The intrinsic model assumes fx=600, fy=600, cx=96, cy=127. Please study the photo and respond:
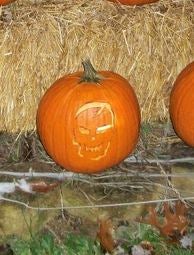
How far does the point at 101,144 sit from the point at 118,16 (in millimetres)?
628

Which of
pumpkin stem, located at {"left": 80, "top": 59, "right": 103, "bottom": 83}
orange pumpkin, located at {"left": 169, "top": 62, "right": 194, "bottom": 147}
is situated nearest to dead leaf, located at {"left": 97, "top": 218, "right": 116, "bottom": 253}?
orange pumpkin, located at {"left": 169, "top": 62, "right": 194, "bottom": 147}

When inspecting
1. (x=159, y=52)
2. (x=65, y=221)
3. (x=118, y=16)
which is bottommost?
(x=65, y=221)

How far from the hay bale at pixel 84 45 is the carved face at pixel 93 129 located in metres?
0.32

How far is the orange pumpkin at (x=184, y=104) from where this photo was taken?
9.80 ft

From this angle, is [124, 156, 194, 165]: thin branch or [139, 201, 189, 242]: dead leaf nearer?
[139, 201, 189, 242]: dead leaf

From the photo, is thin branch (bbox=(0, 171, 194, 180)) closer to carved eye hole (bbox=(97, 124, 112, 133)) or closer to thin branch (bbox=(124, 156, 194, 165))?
thin branch (bbox=(124, 156, 194, 165))

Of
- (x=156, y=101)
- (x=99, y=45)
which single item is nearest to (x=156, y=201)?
(x=156, y=101)

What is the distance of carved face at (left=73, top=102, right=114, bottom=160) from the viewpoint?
9.18ft

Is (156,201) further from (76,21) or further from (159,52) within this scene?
(76,21)

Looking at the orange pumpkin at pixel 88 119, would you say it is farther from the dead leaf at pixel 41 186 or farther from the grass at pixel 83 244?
the grass at pixel 83 244

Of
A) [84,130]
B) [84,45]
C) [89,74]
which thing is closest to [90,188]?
[84,130]

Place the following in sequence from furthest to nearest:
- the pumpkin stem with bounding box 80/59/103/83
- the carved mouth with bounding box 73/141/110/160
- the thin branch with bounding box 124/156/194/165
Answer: the thin branch with bounding box 124/156/194/165
the carved mouth with bounding box 73/141/110/160
the pumpkin stem with bounding box 80/59/103/83

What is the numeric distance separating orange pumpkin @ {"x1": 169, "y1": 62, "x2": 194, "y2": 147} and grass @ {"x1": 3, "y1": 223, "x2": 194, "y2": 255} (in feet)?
1.73

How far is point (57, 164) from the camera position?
123 inches
